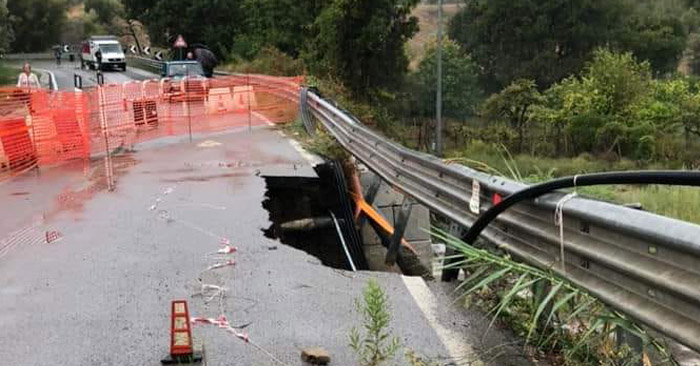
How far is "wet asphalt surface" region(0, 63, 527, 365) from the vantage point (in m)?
4.34

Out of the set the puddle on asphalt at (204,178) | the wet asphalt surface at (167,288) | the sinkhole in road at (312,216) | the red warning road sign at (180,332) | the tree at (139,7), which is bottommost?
the sinkhole in road at (312,216)

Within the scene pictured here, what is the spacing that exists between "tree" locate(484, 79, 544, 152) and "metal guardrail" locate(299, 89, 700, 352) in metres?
50.3

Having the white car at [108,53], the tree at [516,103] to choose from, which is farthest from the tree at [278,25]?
the tree at [516,103]

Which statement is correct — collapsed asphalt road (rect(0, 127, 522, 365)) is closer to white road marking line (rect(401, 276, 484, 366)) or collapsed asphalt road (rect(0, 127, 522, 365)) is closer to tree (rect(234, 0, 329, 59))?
white road marking line (rect(401, 276, 484, 366))

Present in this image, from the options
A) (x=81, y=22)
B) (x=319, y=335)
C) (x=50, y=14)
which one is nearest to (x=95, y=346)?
(x=319, y=335)

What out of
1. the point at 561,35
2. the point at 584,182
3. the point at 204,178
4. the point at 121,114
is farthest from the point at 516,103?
the point at 584,182

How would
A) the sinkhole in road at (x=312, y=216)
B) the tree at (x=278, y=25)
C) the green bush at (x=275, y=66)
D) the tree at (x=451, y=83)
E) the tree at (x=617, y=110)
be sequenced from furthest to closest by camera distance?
the tree at (x=451, y=83) → the tree at (x=278, y=25) → the tree at (x=617, y=110) → the green bush at (x=275, y=66) → the sinkhole in road at (x=312, y=216)

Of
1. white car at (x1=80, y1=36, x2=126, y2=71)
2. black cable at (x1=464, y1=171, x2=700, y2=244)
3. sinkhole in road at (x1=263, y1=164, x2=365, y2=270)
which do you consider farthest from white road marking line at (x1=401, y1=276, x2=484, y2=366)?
white car at (x1=80, y1=36, x2=126, y2=71)

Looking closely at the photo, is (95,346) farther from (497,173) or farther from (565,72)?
(565,72)

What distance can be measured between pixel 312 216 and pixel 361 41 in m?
29.5

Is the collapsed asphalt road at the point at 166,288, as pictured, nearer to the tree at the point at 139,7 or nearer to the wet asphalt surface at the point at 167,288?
the wet asphalt surface at the point at 167,288

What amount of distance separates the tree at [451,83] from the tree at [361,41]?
29.3m

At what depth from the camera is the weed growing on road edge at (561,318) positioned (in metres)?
3.37

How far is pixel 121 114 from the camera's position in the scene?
1844 centimetres
